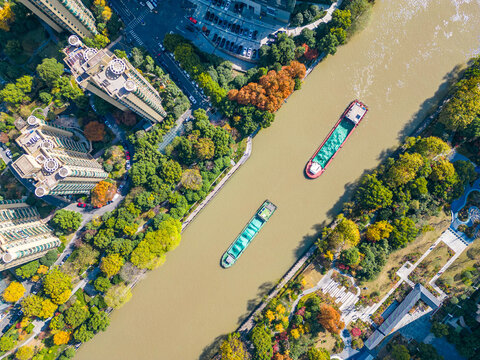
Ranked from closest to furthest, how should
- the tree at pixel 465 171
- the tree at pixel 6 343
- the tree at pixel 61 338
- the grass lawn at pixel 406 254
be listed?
the tree at pixel 61 338 < the tree at pixel 6 343 < the tree at pixel 465 171 < the grass lawn at pixel 406 254

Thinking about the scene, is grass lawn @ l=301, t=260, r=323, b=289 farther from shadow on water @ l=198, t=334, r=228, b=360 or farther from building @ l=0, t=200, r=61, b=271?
building @ l=0, t=200, r=61, b=271

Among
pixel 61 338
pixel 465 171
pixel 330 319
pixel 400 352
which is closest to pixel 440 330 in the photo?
pixel 400 352

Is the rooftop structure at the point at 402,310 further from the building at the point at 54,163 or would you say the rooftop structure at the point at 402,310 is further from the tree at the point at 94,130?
the tree at the point at 94,130

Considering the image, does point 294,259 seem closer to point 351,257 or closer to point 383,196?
point 351,257

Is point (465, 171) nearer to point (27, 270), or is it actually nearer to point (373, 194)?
point (373, 194)

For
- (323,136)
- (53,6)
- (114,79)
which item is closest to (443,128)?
(323,136)

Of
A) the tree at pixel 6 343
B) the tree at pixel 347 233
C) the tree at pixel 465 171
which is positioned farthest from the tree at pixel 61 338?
the tree at pixel 465 171
